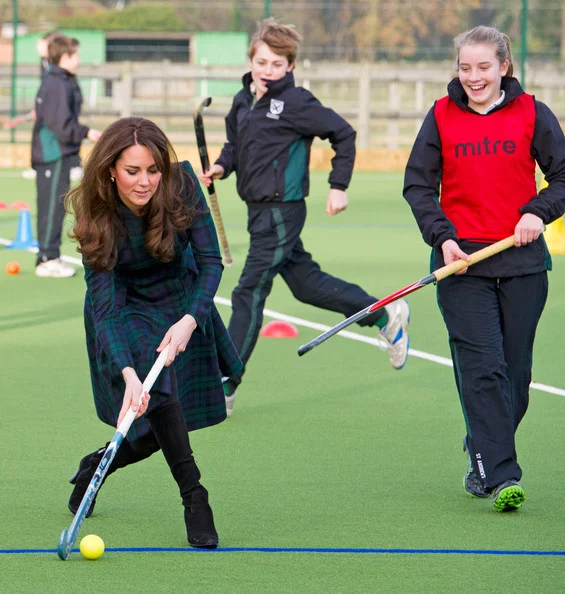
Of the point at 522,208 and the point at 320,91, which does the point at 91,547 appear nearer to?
the point at 522,208

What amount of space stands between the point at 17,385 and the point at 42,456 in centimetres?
152

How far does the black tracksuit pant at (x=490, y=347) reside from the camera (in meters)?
5.19

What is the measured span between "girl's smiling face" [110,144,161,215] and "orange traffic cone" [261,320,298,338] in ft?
14.2

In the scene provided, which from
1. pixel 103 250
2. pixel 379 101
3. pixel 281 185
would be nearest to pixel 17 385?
pixel 281 185

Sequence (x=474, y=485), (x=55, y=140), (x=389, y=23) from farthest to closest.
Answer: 1. (x=389, y=23)
2. (x=55, y=140)
3. (x=474, y=485)

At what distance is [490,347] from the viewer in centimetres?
519

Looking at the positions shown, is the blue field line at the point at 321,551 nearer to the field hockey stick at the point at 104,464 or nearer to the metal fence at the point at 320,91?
the field hockey stick at the point at 104,464

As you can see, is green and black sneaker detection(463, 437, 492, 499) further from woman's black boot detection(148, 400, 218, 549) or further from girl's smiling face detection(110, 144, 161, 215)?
girl's smiling face detection(110, 144, 161, 215)

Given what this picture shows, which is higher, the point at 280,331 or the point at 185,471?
the point at 185,471

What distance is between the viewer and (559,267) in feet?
39.9

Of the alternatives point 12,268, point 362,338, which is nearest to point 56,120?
point 12,268

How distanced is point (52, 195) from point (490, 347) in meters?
6.77

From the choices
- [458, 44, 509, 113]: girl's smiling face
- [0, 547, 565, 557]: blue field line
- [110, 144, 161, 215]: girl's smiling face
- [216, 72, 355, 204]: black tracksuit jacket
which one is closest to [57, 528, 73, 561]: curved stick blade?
[0, 547, 565, 557]: blue field line

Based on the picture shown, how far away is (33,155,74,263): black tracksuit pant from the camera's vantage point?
11312 mm
